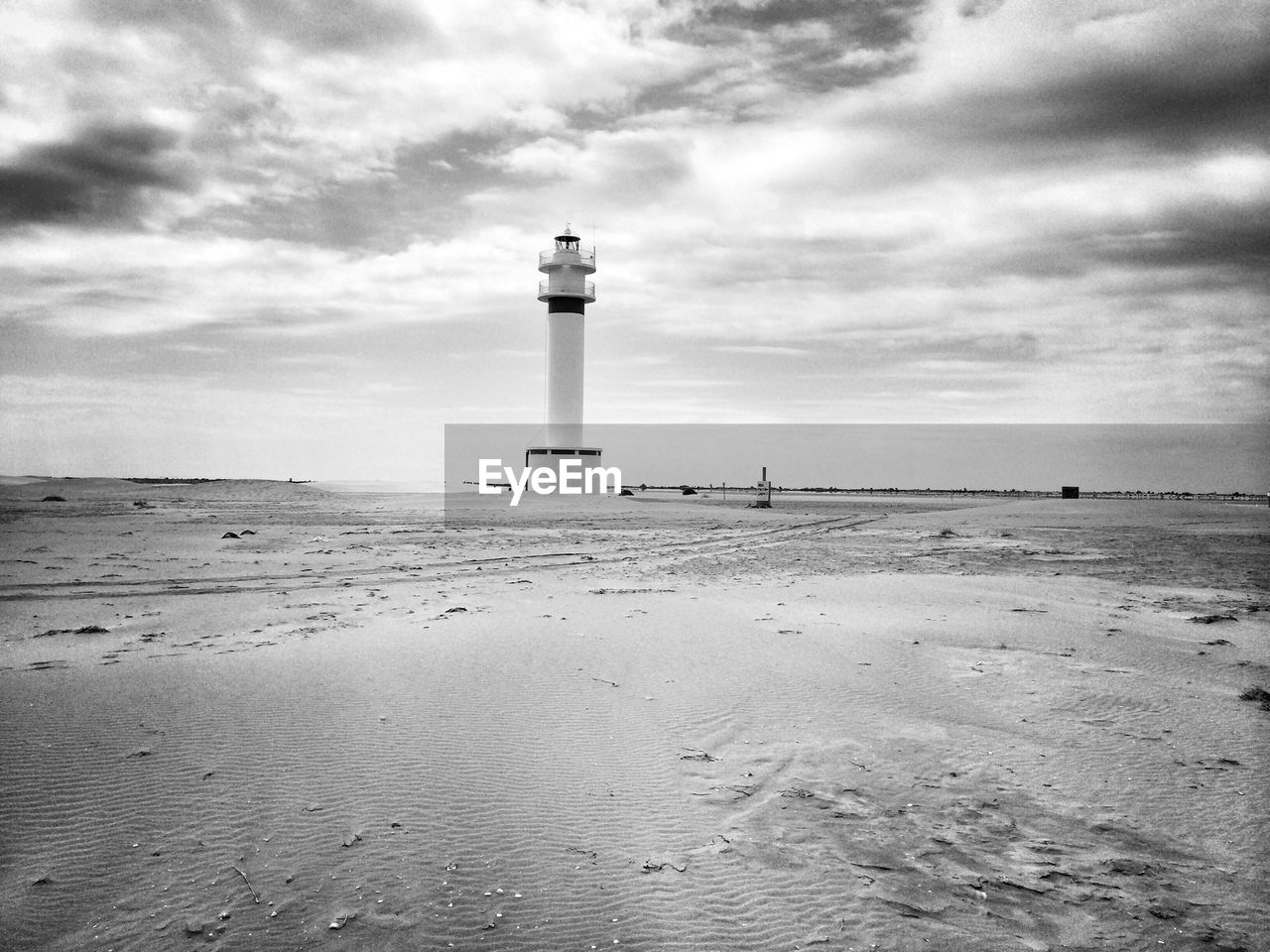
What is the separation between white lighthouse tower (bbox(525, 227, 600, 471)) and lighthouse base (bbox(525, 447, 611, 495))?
52 mm

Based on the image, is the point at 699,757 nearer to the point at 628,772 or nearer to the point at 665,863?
the point at 628,772

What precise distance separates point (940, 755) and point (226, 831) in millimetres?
4188

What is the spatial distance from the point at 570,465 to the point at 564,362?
5.52 meters

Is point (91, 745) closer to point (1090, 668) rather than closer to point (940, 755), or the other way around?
point (940, 755)

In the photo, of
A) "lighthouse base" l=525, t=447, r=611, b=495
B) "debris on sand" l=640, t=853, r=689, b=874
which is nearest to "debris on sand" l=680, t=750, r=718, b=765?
"debris on sand" l=640, t=853, r=689, b=874

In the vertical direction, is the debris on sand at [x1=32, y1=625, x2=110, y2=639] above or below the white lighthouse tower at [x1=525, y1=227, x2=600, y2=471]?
below

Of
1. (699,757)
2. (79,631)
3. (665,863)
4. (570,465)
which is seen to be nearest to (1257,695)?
(699,757)

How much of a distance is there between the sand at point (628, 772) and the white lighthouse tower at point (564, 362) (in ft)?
96.4

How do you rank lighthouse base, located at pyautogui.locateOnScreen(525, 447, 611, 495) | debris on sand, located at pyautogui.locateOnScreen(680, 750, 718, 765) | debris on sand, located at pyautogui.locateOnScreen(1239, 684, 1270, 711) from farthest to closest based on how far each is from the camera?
lighthouse base, located at pyautogui.locateOnScreen(525, 447, 611, 495), debris on sand, located at pyautogui.locateOnScreen(1239, 684, 1270, 711), debris on sand, located at pyautogui.locateOnScreen(680, 750, 718, 765)

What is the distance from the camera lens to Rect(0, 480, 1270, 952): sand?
3168 millimetres

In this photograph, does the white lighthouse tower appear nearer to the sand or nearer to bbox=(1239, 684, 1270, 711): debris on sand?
the sand

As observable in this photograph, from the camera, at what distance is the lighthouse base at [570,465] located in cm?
3922

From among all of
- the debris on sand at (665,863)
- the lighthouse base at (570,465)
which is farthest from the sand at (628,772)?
the lighthouse base at (570,465)

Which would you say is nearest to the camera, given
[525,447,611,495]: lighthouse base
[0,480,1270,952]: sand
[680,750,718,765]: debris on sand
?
[0,480,1270,952]: sand
